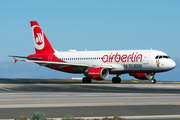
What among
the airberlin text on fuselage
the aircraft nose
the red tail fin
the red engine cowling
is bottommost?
the red engine cowling

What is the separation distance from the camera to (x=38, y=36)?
2354 inches

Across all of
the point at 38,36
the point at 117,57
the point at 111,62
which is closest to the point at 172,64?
the point at 117,57

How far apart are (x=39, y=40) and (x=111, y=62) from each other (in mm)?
16742

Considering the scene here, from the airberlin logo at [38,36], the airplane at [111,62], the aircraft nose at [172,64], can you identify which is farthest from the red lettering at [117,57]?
the airberlin logo at [38,36]

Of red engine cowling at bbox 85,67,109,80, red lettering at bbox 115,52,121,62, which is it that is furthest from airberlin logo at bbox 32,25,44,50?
red lettering at bbox 115,52,121,62

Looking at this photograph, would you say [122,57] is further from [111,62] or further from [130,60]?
[111,62]

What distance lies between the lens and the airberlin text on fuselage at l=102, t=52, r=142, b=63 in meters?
46.8

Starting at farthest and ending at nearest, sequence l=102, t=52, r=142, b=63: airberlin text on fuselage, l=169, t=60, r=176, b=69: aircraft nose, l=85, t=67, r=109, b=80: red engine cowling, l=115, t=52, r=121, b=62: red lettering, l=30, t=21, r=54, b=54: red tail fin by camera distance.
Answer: l=30, t=21, r=54, b=54: red tail fin, l=115, t=52, r=121, b=62: red lettering, l=102, t=52, r=142, b=63: airberlin text on fuselage, l=85, t=67, r=109, b=80: red engine cowling, l=169, t=60, r=176, b=69: aircraft nose

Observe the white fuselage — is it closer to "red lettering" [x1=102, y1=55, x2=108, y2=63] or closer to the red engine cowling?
"red lettering" [x1=102, y1=55, x2=108, y2=63]

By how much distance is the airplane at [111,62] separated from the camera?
45.8 metres

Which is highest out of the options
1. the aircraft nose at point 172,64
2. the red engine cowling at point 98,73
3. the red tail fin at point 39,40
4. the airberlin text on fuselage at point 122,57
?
the red tail fin at point 39,40

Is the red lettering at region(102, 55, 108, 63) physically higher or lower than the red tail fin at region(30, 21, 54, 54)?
lower

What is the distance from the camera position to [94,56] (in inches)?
2056

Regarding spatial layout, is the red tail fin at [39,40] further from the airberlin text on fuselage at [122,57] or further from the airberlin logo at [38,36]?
the airberlin text on fuselage at [122,57]
